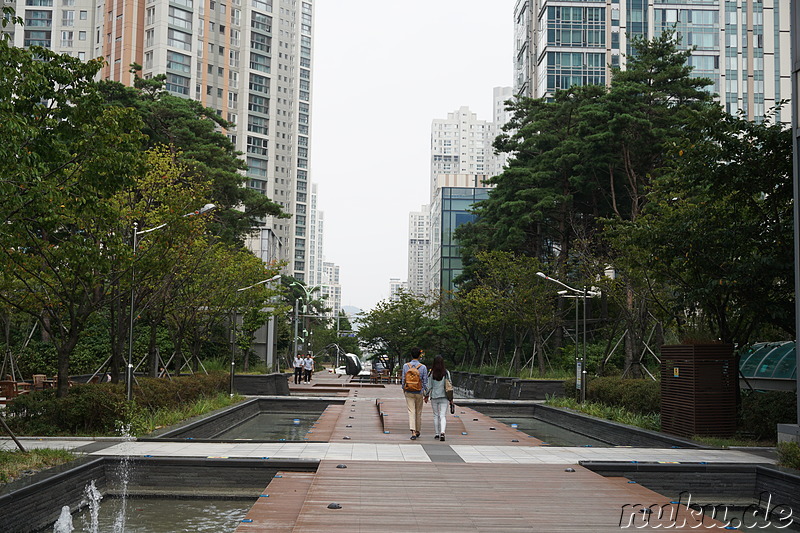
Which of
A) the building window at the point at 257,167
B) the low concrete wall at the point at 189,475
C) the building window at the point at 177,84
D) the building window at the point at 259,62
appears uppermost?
the building window at the point at 259,62

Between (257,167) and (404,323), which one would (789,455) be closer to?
(404,323)

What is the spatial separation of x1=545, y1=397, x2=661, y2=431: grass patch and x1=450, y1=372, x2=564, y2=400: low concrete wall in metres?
4.84

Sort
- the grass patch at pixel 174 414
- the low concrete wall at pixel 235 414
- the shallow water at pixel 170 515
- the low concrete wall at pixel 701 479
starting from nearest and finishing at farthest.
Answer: the shallow water at pixel 170 515 < the low concrete wall at pixel 701 479 < the grass patch at pixel 174 414 < the low concrete wall at pixel 235 414

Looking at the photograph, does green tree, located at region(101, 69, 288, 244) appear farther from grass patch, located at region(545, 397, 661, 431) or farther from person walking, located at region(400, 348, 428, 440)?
person walking, located at region(400, 348, 428, 440)

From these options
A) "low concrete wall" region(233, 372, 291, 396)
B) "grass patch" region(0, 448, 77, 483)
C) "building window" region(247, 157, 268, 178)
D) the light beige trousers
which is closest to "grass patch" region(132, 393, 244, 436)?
Result: "grass patch" region(0, 448, 77, 483)

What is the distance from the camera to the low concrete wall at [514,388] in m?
35.6

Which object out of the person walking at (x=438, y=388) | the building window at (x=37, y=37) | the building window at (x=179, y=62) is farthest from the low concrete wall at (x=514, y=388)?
the building window at (x=37, y=37)

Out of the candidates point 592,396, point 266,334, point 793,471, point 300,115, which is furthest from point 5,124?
point 300,115

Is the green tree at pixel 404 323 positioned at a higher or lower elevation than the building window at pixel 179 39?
lower

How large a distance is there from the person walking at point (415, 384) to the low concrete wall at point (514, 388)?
656 inches

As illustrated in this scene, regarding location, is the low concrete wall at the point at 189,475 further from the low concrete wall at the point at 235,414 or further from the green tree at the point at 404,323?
the green tree at the point at 404,323

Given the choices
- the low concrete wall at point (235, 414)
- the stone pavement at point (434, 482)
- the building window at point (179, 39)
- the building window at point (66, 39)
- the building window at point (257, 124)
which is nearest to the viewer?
the stone pavement at point (434, 482)

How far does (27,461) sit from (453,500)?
611 cm

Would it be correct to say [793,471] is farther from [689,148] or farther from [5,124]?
[5,124]
